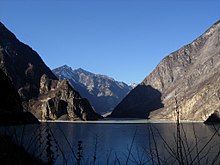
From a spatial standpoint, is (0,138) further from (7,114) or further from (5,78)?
(5,78)

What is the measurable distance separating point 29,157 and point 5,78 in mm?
146277

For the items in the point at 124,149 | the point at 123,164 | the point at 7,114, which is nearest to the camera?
the point at 123,164

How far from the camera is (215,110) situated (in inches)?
7249

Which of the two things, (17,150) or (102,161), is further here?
(102,161)

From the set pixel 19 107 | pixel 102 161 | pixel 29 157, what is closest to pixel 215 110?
pixel 19 107

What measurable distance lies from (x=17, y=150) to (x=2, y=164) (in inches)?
321

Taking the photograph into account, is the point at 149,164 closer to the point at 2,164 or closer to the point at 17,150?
the point at 17,150

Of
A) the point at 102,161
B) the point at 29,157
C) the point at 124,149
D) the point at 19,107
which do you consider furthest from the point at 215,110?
the point at 29,157

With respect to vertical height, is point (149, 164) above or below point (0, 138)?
below

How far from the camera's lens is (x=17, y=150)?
18.1 meters

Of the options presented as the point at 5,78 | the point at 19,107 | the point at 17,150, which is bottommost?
the point at 17,150

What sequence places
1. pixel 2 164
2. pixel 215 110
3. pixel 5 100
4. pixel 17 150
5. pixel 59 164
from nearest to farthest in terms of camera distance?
1. pixel 2 164
2. pixel 17 150
3. pixel 59 164
4. pixel 5 100
5. pixel 215 110

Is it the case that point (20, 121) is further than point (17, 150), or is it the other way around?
point (20, 121)

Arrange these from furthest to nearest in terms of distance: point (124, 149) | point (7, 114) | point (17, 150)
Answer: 1. point (7, 114)
2. point (124, 149)
3. point (17, 150)
